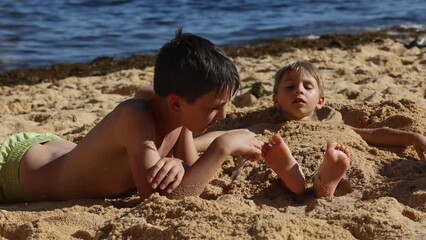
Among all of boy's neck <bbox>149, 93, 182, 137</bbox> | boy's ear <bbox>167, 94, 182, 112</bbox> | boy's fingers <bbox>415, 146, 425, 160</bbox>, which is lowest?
boy's fingers <bbox>415, 146, 425, 160</bbox>

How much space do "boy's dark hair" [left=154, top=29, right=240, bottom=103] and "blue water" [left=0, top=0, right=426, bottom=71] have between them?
638 centimetres

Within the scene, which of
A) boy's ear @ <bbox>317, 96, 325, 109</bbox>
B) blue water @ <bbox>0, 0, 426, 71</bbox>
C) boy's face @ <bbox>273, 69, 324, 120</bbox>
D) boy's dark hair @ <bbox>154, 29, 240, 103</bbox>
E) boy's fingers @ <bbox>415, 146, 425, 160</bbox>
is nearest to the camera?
boy's dark hair @ <bbox>154, 29, 240, 103</bbox>

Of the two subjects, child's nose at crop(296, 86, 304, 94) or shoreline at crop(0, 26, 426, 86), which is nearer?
child's nose at crop(296, 86, 304, 94)

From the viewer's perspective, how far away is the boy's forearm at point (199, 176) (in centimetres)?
324

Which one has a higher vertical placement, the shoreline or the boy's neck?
the boy's neck

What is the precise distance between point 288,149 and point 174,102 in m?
0.58

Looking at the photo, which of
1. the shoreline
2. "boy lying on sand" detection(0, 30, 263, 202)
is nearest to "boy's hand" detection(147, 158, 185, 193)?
"boy lying on sand" detection(0, 30, 263, 202)

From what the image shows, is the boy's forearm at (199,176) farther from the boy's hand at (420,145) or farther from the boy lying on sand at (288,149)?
the boy's hand at (420,145)

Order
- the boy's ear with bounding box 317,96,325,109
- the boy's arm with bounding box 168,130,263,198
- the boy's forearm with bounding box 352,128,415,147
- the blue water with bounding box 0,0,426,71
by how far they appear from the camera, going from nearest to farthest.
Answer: the boy's arm with bounding box 168,130,263,198 < the boy's forearm with bounding box 352,128,415,147 < the boy's ear with bounding box 317,96,325,109 < the blue water with bounding box 0,0,426,71

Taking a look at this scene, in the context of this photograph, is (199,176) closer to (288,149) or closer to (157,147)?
(157,147)

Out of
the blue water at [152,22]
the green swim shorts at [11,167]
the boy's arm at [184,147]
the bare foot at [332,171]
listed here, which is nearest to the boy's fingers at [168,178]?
the boy's arm at [184,147]

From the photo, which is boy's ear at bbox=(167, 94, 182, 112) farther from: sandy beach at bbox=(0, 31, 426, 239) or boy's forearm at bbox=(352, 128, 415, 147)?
boy's forearm at bbox=(352, 128, 415, 147)

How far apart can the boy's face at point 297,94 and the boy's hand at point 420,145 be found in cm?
79

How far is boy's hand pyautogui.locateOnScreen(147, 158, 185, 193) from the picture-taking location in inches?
125
